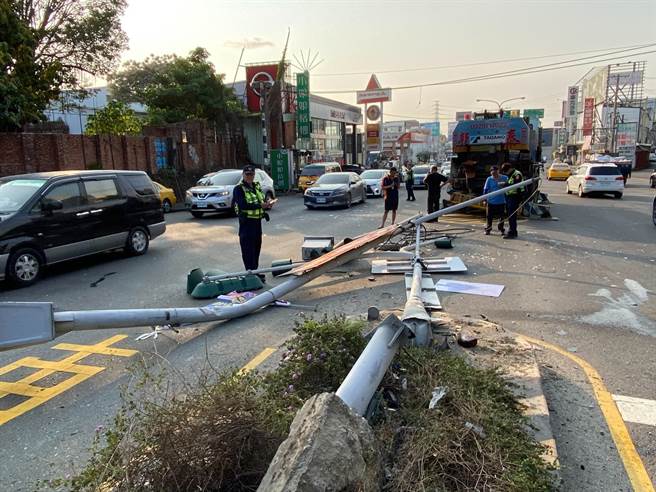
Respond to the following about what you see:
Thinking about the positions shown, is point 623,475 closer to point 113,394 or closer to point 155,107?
point 113,394

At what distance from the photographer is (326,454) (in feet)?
7.47

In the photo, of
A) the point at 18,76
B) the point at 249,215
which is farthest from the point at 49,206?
the point at 18,76

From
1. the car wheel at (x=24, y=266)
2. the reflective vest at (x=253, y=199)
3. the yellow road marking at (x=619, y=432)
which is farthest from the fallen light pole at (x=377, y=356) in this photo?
the car wheel at (x=24, y=266)

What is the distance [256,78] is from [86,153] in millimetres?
16285

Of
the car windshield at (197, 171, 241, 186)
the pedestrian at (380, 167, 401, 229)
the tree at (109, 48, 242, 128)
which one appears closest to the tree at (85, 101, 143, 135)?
the tree at (109, 48, 242, 128)

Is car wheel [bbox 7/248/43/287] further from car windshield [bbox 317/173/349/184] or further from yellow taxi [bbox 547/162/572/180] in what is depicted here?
yellow taxi [bbox 547/162/572/180]

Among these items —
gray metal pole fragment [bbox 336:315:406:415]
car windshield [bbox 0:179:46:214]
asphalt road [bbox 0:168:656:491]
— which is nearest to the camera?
gray metal pole fragment [bbox 336:315:406:415]

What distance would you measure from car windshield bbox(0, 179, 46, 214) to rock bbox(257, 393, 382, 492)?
788 cm

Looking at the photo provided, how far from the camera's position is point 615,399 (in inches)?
167

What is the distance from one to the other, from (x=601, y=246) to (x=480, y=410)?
9.43m

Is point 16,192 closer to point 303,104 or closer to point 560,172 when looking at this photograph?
point 303,104

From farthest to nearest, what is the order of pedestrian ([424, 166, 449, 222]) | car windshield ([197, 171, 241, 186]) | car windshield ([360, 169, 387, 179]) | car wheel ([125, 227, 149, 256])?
car windshield ([360, 169, 387, 179]), car windshield ([197, 171, 241, 186]), pedestrian ([424, 166, 449, 222]), car wheel ([125, 227, 149, 256])

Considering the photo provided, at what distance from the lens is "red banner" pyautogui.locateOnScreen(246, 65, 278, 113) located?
35.3 meters

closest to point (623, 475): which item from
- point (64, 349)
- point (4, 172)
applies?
point (64, 349)
